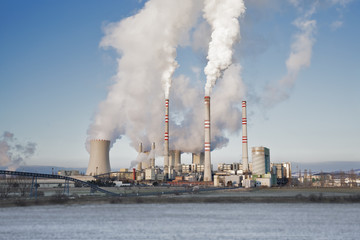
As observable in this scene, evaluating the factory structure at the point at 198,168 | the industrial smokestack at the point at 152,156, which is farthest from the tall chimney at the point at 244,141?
the industrial smokestack at the point at 152,156

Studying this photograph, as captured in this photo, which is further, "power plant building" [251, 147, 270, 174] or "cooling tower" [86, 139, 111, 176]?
"power plant building" [251, 147, 270, 174]

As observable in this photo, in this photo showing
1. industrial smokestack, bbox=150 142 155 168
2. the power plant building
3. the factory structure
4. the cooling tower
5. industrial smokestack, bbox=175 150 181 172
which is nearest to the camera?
the cooling tower

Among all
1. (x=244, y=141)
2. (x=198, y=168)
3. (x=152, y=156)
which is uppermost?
(x=244, y=141)

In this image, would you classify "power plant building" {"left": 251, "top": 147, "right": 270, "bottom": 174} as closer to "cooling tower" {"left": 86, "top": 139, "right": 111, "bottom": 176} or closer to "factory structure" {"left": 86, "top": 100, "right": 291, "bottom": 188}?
"factory structure" {"left": 86, "top": 100, "right": 291, "bottom": 188}

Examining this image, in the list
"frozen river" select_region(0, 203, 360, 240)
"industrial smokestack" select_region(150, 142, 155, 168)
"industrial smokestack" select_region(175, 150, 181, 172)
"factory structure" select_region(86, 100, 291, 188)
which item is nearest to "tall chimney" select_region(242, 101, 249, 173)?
"factory structure" select_region(86, 100, 291, 188)

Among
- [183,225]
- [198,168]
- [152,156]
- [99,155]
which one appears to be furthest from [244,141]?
[183,225]

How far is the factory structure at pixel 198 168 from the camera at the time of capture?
3585 inches

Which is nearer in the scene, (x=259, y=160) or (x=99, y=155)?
(x=99, y=155)

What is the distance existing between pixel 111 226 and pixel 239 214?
13004 mm

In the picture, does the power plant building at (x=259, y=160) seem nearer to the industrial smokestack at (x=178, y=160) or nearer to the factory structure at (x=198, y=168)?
the factory structure at (x=198, y=168)

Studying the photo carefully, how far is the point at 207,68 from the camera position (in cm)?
8900

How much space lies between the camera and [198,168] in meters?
124

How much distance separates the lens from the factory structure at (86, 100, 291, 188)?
91.1 meters

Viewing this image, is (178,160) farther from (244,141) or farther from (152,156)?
(244,141)
